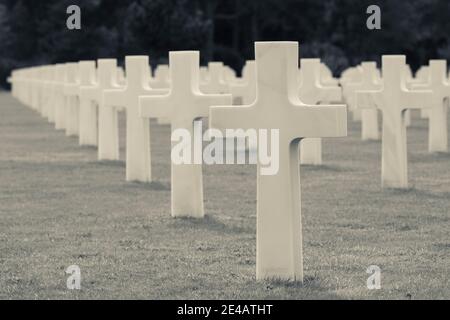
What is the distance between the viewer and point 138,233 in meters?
10.9

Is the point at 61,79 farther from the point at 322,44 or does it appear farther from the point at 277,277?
the point at 322,44

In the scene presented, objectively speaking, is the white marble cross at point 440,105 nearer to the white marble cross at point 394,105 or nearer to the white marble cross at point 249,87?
the white marble cross at point 249,87

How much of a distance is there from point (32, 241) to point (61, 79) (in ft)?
62.9

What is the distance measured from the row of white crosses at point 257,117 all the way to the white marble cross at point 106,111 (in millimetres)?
14

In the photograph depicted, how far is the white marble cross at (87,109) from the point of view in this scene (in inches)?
806

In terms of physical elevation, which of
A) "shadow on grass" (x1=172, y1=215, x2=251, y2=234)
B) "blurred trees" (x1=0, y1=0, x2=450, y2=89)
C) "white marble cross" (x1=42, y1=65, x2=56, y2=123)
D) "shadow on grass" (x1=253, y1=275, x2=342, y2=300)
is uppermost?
"blurred trees" (x1=0, y1=0, x2=450, y2=89)

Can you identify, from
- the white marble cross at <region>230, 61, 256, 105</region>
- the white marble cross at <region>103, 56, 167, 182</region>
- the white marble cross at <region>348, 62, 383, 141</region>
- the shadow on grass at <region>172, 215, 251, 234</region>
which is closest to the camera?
the shadow on grass at <region>172, 215, 251, 234</region>

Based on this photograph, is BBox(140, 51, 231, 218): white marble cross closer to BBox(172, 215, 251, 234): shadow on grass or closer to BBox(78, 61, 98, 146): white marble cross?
BBox(172, 215, 251, 234): shadow on grass

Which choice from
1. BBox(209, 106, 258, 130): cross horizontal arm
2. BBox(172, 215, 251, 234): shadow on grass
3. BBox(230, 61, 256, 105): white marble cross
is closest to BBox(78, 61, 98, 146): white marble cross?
BBox(230, 61, 256, 105): white marble cross

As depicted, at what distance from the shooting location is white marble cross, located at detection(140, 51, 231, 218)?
38.1 ft
